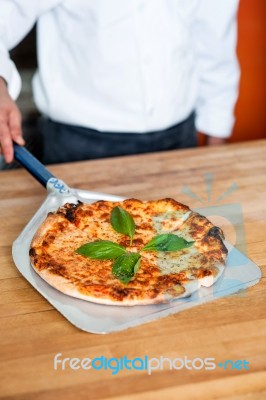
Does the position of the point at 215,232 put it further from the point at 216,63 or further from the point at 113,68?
the point at 216,63

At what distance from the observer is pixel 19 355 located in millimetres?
901

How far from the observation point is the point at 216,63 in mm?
2025

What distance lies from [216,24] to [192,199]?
30.3 inches

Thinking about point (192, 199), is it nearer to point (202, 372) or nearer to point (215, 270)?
point (215, 270)

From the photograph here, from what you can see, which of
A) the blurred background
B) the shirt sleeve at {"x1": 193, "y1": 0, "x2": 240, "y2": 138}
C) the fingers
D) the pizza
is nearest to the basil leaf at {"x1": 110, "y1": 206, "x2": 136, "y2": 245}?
the pizza

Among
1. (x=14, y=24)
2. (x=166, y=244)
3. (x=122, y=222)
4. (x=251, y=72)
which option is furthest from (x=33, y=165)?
(x=251, y=72)

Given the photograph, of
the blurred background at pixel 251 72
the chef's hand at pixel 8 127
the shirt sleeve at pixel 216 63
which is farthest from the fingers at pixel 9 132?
the blurred background at pixel 251 72

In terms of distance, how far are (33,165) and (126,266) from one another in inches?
15.1

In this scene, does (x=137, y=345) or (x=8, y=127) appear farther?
(x=8, y=127)

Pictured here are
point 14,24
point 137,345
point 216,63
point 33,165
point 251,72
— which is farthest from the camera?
point 251,72

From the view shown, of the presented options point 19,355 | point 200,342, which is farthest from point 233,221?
point 19,355

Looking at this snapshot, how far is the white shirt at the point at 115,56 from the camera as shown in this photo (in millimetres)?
1672

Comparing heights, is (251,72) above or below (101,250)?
below

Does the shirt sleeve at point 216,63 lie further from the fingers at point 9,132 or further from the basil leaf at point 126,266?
the basil leaf at point 126,266
